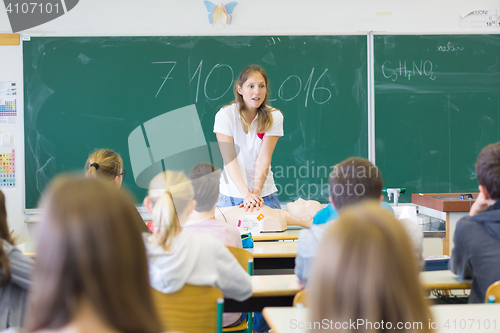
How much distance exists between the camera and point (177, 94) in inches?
159

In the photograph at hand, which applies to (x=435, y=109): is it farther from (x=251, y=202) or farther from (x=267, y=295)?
(x=267, y=295)

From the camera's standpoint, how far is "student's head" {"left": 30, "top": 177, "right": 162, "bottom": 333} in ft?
1.98

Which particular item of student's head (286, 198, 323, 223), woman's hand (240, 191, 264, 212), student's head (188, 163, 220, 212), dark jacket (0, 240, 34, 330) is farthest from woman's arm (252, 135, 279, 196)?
dark jacket (0, 240, 34, 330)

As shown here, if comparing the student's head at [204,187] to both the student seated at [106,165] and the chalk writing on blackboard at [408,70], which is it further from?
the chalk writing on blackboard at [408,70]

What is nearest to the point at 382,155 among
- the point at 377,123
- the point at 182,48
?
the point at 377,123

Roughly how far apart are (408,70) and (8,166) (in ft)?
13.1

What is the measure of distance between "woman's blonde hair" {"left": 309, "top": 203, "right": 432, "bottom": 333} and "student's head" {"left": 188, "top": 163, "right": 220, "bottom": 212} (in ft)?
4.39

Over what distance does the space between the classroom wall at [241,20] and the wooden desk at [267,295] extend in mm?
2849

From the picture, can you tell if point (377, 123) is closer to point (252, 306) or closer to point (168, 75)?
point (168, 75)

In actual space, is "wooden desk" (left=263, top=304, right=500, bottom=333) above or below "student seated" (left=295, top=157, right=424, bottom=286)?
below

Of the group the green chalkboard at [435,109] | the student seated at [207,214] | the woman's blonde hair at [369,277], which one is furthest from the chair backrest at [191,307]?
the green chalkboard at [435,109]

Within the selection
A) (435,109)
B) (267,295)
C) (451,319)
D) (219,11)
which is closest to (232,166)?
(267,295)

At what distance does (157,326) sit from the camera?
67 cm

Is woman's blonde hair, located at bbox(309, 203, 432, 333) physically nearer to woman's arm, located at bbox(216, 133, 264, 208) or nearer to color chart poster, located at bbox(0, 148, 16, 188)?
woman's arm, located at bbox(216, 133, 264, 208)
